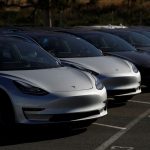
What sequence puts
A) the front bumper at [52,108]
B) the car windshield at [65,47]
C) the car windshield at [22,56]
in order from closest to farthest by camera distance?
the front bumper at [52,108], the car windshield at [22,56], the car windshield at [65,47]

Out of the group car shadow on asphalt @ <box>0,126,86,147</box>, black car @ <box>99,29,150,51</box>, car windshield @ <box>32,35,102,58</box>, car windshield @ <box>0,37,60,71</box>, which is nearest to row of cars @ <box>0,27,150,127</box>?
car windshield @ <box>0,37,60,71</box>

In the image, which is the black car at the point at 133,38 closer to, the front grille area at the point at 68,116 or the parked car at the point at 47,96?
the parked car at the point at 47,96

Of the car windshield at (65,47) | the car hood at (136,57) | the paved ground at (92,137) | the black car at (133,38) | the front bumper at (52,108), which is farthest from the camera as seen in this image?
the black car at (133,38)

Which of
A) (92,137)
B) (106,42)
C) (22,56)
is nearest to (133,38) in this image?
(106,42)

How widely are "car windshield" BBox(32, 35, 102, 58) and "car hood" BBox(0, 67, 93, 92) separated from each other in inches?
119

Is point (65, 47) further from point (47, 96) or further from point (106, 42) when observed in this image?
point (47, 96)

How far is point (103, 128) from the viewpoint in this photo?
29.6 ft

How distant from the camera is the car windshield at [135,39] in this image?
644 inches

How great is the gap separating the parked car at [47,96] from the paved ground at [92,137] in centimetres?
26

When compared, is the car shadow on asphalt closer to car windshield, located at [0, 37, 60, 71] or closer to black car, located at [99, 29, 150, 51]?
car windshield, located at [0, 37, 60, 71]

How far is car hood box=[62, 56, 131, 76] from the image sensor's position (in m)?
11.0

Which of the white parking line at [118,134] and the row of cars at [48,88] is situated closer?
the white parking line at [118,134]

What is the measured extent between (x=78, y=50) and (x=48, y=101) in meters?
4.24

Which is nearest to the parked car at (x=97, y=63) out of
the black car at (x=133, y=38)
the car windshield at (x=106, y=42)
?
the car windshield at (x=106, y=42)
